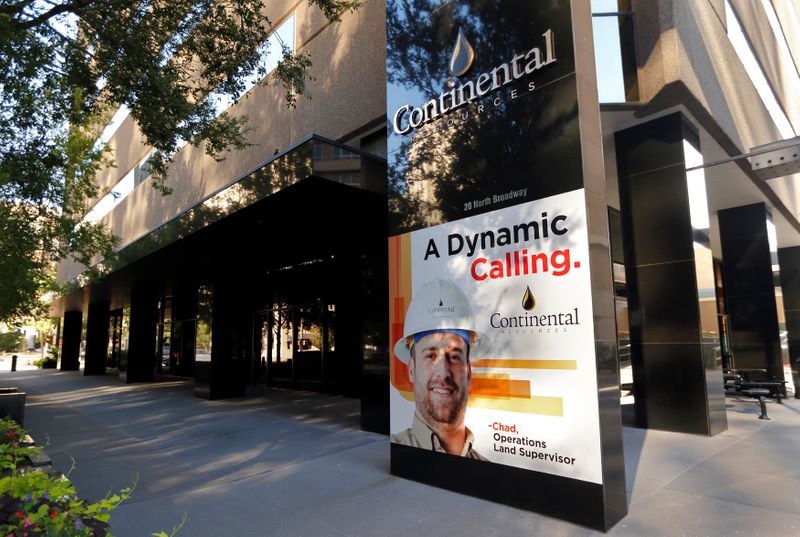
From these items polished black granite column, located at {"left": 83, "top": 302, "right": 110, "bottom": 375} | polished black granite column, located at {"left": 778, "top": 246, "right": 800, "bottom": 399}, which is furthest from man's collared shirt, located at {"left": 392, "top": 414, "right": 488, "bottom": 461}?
polished black granite column, located at {"left": 83, "top": 302, "right": 110, "bottom": 375}

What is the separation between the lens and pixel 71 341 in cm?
3081

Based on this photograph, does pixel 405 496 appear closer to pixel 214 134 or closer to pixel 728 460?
pixel 728 460

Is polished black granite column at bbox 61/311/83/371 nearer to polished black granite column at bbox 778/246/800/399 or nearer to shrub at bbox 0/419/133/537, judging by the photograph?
shrub at bbox 0/419/133/537

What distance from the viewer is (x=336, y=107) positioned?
11.0 m

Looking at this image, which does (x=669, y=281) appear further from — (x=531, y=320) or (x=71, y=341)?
(x=71, y=341)

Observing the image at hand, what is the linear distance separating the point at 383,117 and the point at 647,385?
7028mm

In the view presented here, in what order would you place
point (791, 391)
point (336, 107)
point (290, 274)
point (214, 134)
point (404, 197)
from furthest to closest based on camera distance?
1. point (290, 274)
2. point (791, 391)
3. point (336, 107)
4. point (214, 134)
5. point (404, 197)

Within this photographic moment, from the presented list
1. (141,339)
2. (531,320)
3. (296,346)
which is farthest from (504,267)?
(141,339)

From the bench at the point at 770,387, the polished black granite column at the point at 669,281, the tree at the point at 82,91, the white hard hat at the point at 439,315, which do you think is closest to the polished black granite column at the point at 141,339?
the tree at the point at 82,91

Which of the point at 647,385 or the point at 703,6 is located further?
the point at 703,6

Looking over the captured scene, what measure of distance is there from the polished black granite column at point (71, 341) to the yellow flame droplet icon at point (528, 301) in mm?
32993

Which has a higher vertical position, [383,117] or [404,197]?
[383,117]

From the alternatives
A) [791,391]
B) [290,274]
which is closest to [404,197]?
[290,274]

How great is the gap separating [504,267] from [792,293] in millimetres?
16962
